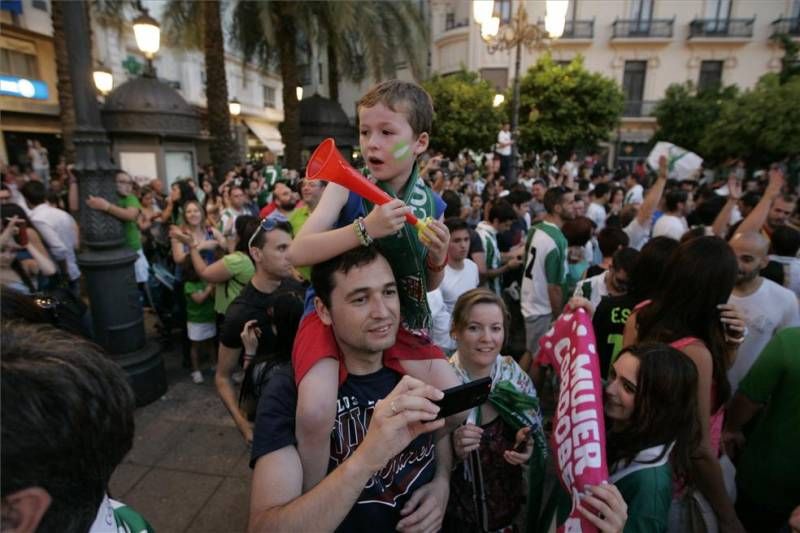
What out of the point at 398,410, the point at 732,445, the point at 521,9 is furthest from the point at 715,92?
the point at 398,410

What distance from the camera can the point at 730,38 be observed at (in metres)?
27.1

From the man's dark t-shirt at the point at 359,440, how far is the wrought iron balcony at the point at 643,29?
33.3 metres

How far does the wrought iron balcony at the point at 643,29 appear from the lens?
27.7 m

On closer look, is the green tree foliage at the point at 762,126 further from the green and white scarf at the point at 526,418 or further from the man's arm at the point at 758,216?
the green and white scarf at the point at 526,418

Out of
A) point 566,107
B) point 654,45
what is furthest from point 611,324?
point 654,45

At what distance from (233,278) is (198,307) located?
2.81 ft

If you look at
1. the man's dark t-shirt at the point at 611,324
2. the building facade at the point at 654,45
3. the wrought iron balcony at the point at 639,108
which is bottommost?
the man's dark t-shirt at the point at 611,324

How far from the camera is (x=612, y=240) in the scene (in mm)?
3805

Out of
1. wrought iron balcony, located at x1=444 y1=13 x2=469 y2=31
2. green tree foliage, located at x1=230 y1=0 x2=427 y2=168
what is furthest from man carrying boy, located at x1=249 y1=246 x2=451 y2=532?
wrought iron balcony, located at x1=444 y1=13 x2=469 y2=31

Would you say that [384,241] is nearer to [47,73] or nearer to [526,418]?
[526,418]

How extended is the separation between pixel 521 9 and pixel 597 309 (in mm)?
7439

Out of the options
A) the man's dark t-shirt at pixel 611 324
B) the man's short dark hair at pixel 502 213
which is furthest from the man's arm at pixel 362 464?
the man's short dark hair at pixel 502 213

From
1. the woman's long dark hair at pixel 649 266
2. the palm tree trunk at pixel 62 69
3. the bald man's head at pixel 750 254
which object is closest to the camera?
the woman's long dark hair at pixel 649 266

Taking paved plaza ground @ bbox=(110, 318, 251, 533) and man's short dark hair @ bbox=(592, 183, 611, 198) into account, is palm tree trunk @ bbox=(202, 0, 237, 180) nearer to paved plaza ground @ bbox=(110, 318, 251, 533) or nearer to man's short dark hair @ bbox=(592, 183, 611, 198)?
paved plaza ground @ bbox=(110, 318, 251, 533)
